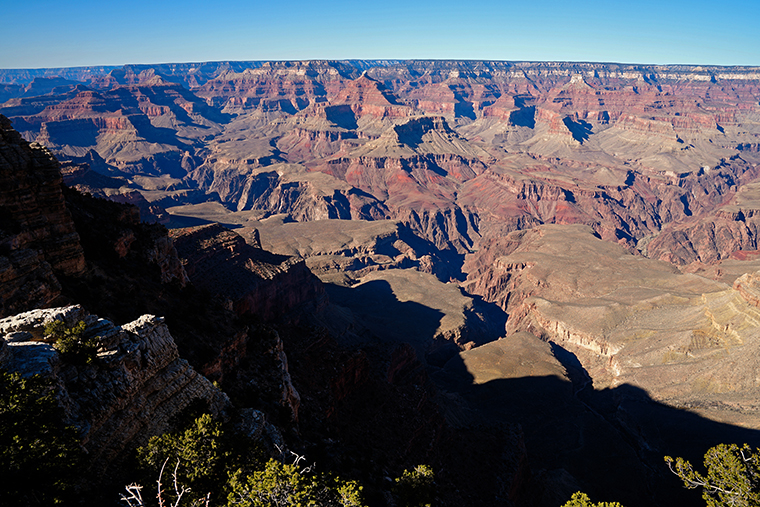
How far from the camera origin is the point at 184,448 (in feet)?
60.7

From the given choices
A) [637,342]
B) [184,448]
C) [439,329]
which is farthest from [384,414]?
[637,342]

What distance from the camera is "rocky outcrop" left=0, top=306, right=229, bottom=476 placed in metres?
17.2

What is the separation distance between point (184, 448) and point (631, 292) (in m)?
104

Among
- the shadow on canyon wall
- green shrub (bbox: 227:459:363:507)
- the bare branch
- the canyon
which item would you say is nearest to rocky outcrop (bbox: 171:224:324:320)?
the canyon

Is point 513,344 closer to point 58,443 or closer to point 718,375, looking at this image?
point 718,375

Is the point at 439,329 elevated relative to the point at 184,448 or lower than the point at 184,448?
lower

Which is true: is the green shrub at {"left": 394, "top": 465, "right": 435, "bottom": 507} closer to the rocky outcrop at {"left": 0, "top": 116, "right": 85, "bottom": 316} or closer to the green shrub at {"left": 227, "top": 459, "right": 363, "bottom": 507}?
the green shrub at {"left": 227, "top": 459, "right": 363, "bottom": 507}

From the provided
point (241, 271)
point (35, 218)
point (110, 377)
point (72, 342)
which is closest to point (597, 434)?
point (241, 271)

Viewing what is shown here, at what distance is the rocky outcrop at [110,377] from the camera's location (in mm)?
17250

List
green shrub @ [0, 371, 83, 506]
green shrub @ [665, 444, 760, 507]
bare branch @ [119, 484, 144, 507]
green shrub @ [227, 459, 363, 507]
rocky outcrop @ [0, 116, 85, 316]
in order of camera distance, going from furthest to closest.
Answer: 1. rocky outcrop @ [0, 116, 85, 316]
2. green shrub @ [665, 444, 760, 507]
3. green shrub @ [227, 459, 363, 507]
4. green shrub @ [0, 371, 83, 506]
5. bare branch @ [119, 484, 144, 507]

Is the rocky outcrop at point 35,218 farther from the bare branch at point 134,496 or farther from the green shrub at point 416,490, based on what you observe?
the green shrub at point 416,490

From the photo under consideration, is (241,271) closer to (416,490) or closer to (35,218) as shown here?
(35,218)

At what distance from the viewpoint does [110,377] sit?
18.8m

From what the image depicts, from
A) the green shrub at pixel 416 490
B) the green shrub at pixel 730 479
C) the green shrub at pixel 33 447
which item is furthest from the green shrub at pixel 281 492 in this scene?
the green shrub at pixel 730 479
